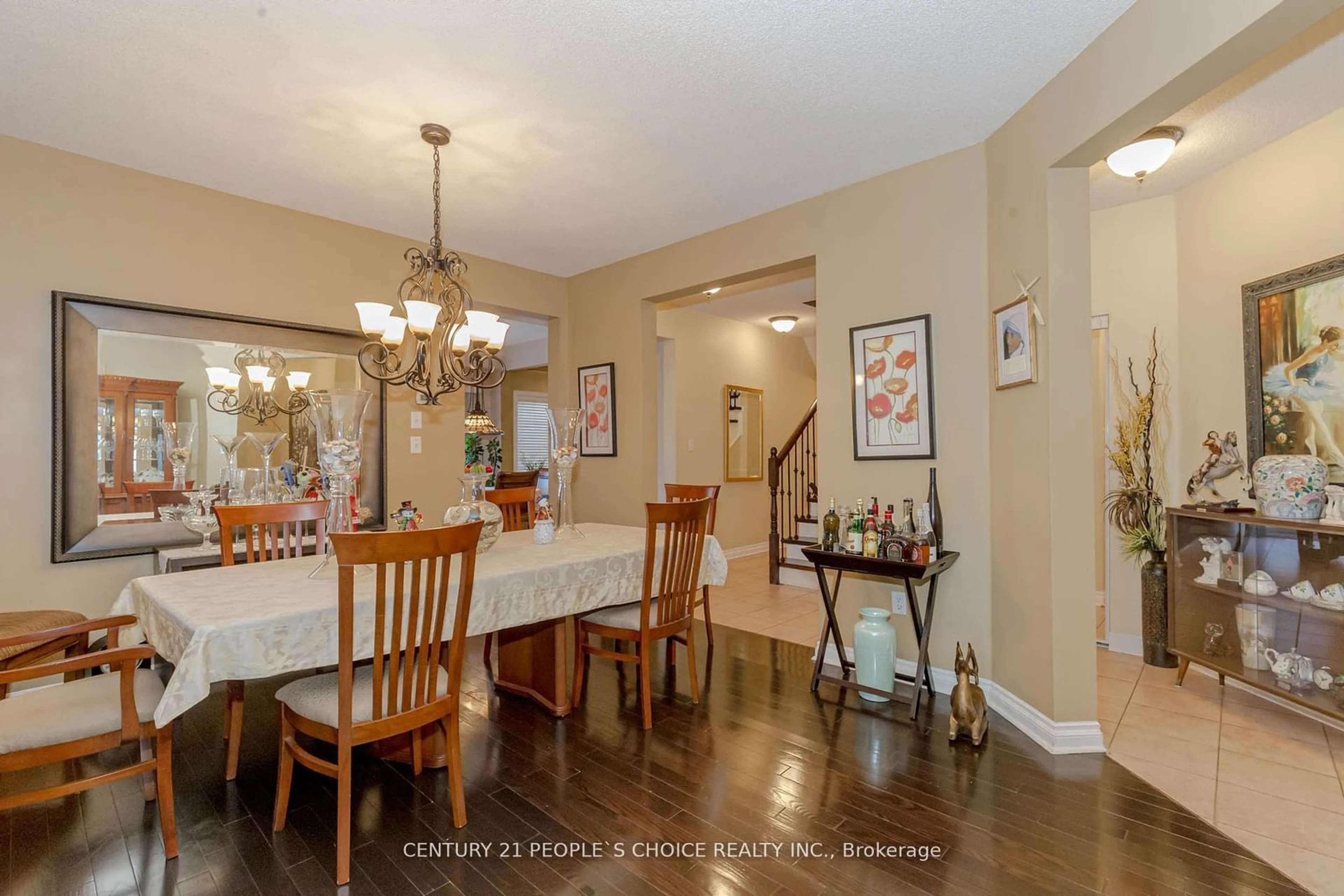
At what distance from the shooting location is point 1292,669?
257cm

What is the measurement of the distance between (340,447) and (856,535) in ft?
7.54

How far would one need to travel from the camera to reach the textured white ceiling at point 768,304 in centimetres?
543

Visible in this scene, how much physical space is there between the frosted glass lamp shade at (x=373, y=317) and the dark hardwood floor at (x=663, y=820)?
1.81m

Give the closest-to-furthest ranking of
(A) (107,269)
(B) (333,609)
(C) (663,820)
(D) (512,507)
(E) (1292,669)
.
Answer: (B) (333,609) → (C) (663,820) → (E) (1292,669) → (A) (107,269) → (D) (512,507)

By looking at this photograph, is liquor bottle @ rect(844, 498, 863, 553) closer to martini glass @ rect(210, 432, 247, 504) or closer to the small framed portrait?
the small framed portrait

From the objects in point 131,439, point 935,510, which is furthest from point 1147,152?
point 131,439

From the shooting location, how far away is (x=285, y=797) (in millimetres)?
1901

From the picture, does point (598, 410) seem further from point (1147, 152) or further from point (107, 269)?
point (1147, 152)

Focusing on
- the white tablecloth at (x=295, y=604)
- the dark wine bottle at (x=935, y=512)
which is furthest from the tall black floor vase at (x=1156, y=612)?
the white tablecloth at (x=295, y=604)

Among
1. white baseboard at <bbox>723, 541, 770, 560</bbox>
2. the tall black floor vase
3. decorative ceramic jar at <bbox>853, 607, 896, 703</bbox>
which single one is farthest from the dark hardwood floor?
white baseboard at <bbox>723, 541, 770, 560</bbox>

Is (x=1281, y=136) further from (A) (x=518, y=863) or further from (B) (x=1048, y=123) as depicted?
(A) (x=518, y=863)

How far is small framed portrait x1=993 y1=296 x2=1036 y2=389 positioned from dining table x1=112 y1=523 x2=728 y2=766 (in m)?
1.61

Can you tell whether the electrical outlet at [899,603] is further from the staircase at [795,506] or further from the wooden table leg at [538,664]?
the staircase at [795,506]

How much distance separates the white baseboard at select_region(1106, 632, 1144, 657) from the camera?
3.56 metres
